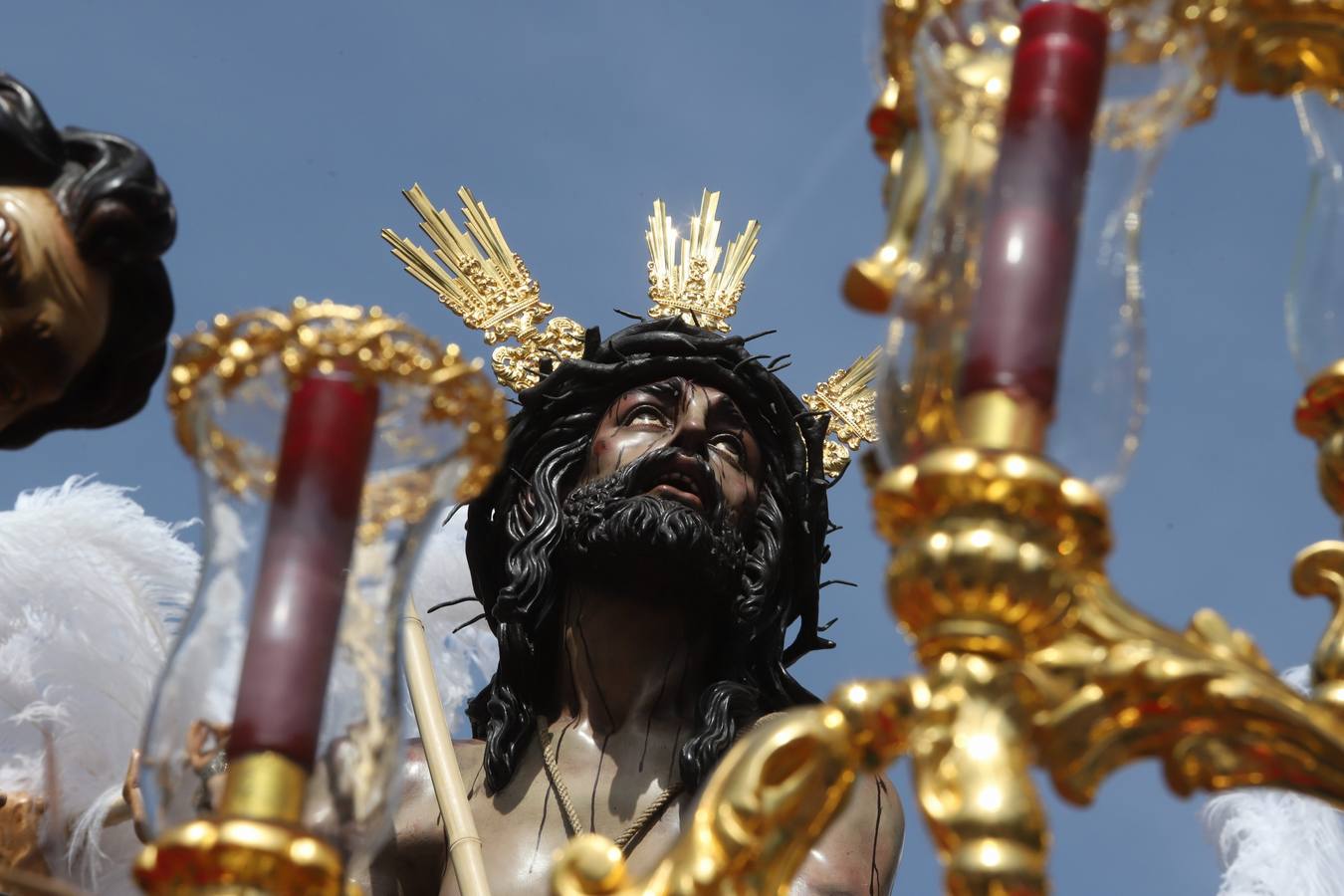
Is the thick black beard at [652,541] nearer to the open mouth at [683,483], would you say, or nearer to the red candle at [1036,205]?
the open mouth at [683,483]

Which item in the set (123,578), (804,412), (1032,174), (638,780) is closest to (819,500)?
(804,412)

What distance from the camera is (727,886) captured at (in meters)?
2.71

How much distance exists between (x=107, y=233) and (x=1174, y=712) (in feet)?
4.81

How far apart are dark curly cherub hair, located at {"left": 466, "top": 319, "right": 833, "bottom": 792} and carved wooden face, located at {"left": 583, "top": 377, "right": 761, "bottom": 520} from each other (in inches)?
2.2

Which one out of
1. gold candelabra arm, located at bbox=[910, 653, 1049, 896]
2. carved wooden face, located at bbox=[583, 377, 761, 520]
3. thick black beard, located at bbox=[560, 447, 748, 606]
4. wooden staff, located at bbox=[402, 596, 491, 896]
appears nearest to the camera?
gold candelabra arm, located at bbox=[910, 653, 1049, 896]

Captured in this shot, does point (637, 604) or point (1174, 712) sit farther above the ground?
point (637, 604)

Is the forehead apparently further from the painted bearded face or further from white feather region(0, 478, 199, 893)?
white feather region(0, 478, 199, 893)

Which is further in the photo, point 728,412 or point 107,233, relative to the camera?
point 728,412

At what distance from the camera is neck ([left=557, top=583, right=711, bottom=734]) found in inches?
214

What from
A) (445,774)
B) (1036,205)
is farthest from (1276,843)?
(1036,205)

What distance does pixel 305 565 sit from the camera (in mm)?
2777

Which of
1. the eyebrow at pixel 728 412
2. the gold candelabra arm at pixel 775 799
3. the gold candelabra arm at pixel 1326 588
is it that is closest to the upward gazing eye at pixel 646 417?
the eyebrow at pixel 728 412

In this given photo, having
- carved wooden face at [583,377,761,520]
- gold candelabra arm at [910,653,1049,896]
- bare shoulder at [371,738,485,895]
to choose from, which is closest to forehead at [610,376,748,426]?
carved wooden face at [583,377,761,520]

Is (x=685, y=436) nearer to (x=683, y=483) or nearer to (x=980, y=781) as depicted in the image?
(x=683, y=483)
